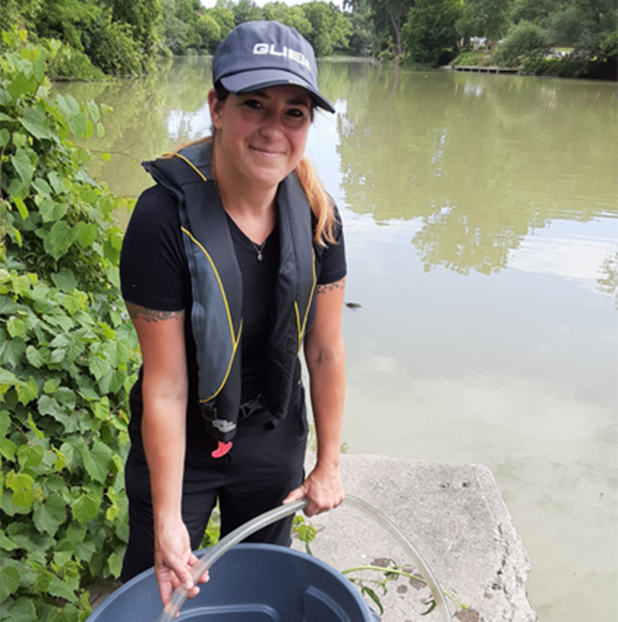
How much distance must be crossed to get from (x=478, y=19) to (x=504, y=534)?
48978 mm

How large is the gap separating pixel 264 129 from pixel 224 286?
0.30 meters

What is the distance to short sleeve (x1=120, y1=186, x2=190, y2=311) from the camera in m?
1.10

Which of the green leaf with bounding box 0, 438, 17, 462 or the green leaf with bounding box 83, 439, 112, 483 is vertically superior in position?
the green leaf with bounding box 0, 438, 17, 462

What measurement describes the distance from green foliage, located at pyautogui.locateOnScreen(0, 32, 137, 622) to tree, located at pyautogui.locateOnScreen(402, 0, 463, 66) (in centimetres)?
5237

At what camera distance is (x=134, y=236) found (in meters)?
1.10

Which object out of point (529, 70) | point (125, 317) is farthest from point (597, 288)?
point (529, 70)

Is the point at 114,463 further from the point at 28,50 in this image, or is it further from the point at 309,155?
the point at 28,50

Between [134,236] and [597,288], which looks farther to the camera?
[597,288]

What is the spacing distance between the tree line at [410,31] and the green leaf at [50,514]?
1782mm

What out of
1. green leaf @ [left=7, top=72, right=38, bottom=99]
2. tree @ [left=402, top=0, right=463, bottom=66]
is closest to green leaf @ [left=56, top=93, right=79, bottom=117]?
green leaf @ [left=7, top=72, right=38, bottom=99]

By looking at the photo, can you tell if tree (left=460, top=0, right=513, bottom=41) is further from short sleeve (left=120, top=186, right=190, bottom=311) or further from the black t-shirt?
short sleeve (left=120, top=186, right=190, bottom=311)

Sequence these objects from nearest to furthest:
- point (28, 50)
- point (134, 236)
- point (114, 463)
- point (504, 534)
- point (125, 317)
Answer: point (134, 236)
point (114, 463)
point (28, 50)
point (504, 534)
point (125, 317)

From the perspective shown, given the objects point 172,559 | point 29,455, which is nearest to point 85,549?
point 29,455

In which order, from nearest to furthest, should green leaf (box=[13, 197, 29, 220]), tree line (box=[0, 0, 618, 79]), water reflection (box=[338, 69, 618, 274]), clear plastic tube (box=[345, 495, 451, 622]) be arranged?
clear plastic tube (box=[345, 495, 451, 622]) → green leaf (box=[13, 197, 29, 220]) → water reflection (box=[338, 69, 618, 274]) → tree line (box=[0, 0, 618, 79])
